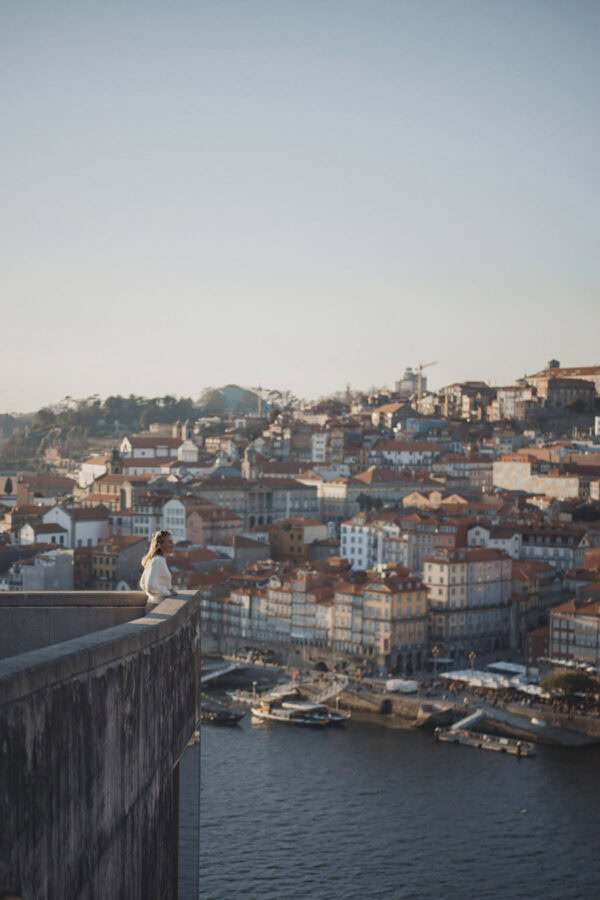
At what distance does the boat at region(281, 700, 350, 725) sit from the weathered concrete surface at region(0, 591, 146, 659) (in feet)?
62.5

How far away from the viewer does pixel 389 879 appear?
13453 millimetres

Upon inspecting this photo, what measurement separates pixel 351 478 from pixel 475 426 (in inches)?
510

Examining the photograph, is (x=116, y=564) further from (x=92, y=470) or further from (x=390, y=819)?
(x=92, y=470)

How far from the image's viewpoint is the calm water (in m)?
13.3

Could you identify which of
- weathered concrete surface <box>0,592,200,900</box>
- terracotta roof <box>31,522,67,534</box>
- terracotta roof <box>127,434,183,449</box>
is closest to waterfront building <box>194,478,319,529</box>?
terracotta roof <box>31,522,67,534</box>

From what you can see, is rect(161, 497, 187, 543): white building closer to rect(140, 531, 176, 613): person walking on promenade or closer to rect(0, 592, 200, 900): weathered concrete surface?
rect(140, 531, 176, 613): person walking on promenade

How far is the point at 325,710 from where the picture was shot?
22266 millimetres

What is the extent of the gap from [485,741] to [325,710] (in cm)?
315

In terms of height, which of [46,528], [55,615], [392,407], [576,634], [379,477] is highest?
[392,407]

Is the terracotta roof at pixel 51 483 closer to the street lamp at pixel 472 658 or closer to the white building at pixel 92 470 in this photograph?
the white building at pixel 92 470

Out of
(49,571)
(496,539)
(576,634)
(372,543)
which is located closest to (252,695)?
(576,634)

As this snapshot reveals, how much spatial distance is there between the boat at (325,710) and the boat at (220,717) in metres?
1.00

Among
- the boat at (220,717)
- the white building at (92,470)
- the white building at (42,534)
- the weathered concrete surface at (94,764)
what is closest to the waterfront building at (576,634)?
the boat at (220,717)

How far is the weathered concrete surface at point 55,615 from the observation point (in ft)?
9.84
